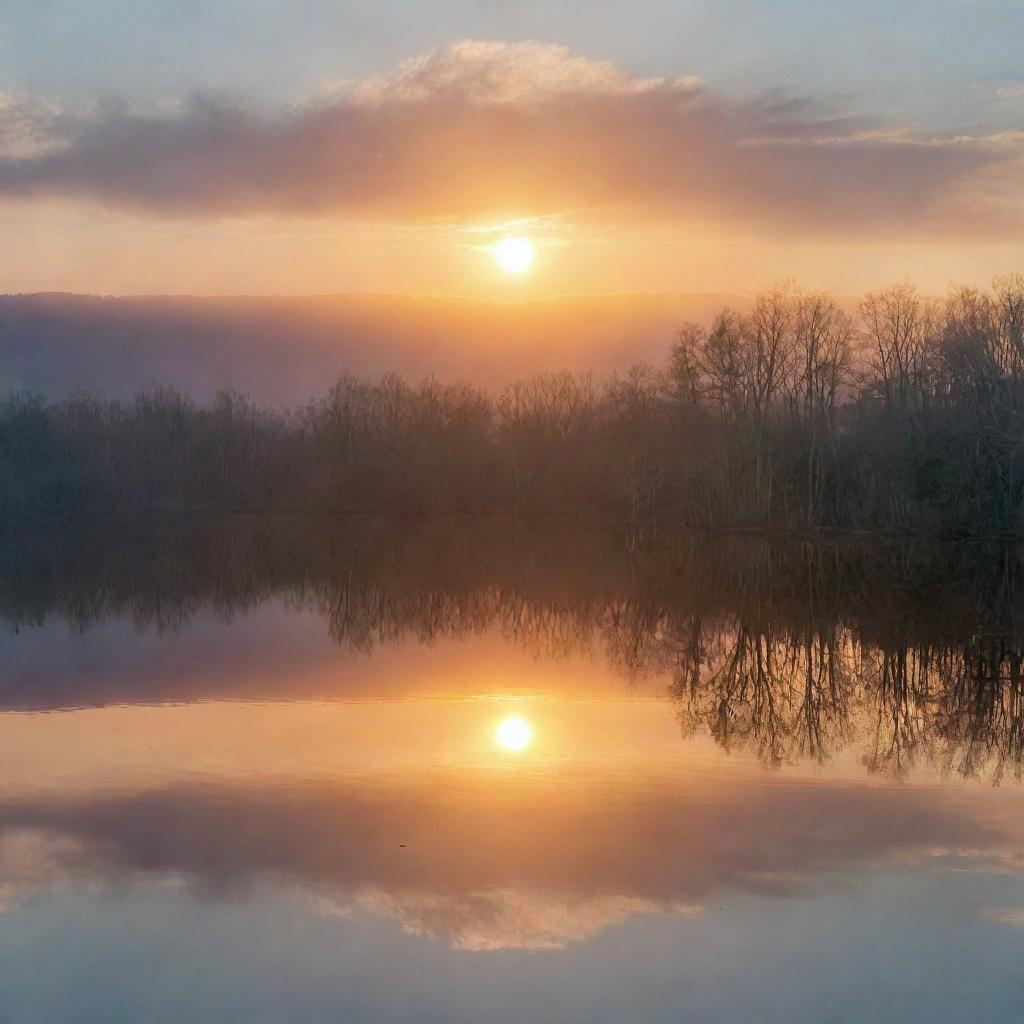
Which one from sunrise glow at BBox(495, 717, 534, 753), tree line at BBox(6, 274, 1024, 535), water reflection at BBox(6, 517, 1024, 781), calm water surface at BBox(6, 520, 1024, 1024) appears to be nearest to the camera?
calm water surface at BBox(6, 520, 1024, 1024)

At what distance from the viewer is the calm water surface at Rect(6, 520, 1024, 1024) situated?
6.48 metres

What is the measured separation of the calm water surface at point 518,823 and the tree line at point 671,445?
2583cm

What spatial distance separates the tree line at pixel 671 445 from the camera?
44969 mm

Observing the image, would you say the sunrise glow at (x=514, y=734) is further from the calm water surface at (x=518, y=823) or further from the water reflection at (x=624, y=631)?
the water reflection at (x=624, y=631)

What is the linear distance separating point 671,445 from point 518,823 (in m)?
45.5

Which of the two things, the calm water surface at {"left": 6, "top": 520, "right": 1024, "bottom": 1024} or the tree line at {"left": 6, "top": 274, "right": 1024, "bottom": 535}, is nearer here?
the calm water surface at {"left": 6, "top": 520, "right": 1024, "bottom": 1024}

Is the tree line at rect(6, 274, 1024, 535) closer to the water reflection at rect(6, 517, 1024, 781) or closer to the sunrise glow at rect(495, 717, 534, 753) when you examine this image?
the water reflection at rect(6, 517, 1024, 781)

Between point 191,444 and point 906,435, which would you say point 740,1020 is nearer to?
point 906,435

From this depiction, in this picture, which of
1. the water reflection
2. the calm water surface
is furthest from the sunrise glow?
the water reflection

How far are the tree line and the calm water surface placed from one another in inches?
1017

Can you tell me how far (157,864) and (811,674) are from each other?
30.3 ft

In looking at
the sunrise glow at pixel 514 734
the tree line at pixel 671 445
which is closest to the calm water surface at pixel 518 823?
the sunrise glow at pixel 514 734

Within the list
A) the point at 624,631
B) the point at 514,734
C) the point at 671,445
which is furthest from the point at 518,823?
the point at 671,445

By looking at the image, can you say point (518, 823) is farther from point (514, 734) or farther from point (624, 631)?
point (624, 631)
